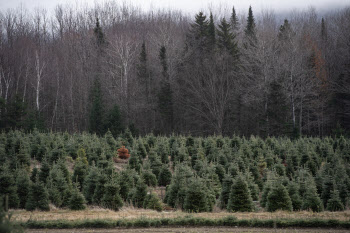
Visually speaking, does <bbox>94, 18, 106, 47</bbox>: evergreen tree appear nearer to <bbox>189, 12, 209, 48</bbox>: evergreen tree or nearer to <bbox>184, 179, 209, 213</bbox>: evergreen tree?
<bbox>189, 12, 209, 48</bbox>: evergreen tree

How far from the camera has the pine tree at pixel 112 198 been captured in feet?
44.0

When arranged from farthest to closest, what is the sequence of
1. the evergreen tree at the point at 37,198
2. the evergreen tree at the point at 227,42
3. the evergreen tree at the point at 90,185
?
the evergreen tree at the point at 227,42
the evergreen tree at the point at 90,185
the evergreen tree at the point at 37,198

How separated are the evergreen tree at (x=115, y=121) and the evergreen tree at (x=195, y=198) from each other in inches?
1155

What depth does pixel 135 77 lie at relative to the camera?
49.5 meters

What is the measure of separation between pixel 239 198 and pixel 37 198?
7893 mm

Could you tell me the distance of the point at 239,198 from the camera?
12.9 meters

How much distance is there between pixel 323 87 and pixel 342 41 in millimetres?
11637

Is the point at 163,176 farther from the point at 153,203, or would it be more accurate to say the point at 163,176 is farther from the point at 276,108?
the point at 276,108

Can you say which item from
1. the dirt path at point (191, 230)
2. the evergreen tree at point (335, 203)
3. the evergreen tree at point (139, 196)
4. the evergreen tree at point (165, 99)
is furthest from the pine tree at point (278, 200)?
the evergreen tree at point (165, 99)

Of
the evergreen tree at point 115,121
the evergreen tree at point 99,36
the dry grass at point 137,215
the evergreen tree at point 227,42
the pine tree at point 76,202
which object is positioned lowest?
the dry grass at point 137,215

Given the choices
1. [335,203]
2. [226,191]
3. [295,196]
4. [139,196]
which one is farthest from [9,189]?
[335,203]

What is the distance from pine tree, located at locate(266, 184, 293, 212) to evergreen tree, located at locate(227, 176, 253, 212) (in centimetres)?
76

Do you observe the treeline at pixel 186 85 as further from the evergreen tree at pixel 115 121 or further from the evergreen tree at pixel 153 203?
the evergreen tree at pixel 153 203

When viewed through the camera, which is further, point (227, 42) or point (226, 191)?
point (227, 42)
